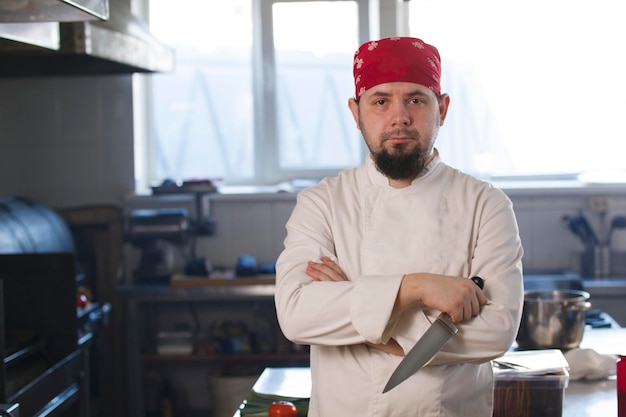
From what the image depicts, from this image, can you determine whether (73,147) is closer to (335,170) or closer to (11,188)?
(11,188)

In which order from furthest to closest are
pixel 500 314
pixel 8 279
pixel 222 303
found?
pixel 222 303
pixel 8 279
pixel 500 314

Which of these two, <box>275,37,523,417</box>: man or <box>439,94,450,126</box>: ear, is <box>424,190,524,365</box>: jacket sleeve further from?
<box>439,94,450,126</box>: ear

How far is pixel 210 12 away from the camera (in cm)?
461

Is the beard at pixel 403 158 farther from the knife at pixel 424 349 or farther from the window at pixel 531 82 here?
the window at pixel 531 82

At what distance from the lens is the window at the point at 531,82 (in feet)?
Result: 14.8

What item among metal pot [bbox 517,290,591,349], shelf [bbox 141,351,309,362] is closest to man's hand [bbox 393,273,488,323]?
metal pot [bbox 517,290,591,349]

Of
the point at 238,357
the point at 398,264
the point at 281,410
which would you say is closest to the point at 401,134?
the point at 398,264

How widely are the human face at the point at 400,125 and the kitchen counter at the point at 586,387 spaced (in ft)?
2.30

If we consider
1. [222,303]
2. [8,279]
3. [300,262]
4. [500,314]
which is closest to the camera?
[500,314]

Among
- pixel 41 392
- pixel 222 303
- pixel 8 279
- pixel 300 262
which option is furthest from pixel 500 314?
pixel 222 303

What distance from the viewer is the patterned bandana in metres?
1.68

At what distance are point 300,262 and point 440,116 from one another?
0.42m

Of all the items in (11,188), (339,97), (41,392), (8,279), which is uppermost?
(339,97)

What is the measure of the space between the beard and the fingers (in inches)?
8.5
